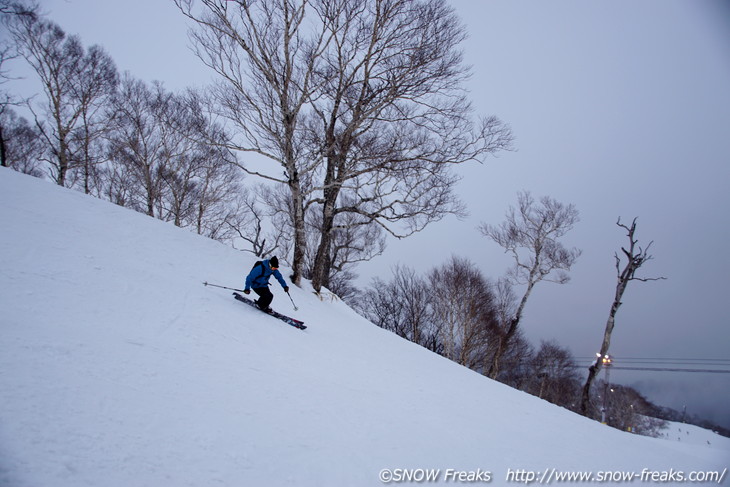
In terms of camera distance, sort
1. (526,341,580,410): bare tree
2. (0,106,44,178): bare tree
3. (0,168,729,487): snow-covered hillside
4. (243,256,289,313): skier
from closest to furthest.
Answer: (0,168,729,487): snow-covered hillside
(243,256,289,313): skier
(0,106,44,178): bare tree
(526,341,580,410): bare tree

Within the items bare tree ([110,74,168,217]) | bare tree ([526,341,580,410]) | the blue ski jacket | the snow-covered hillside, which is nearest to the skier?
the blue ski jacket

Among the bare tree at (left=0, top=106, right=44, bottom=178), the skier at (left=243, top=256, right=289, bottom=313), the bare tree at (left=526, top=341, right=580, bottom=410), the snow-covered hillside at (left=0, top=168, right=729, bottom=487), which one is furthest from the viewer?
the bare tree at (left=526, top=341, right=580, bottom=410)

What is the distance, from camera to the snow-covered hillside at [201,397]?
2.16 meters

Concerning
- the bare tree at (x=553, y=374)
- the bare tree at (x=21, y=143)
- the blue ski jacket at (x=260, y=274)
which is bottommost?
the bare tree at (x=553, y=374)

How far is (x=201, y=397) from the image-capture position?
3.05 m

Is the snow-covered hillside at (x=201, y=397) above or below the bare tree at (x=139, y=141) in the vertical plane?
below

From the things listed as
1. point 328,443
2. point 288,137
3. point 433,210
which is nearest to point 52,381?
point 328,443

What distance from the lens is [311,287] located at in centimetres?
1177

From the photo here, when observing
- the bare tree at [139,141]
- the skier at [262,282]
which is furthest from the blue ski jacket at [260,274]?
the bare tree at [139,141]

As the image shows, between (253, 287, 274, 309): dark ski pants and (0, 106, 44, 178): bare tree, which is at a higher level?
(0, 106, 44, 178): bare tree

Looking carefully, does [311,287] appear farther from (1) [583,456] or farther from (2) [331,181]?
(1) [583,456]

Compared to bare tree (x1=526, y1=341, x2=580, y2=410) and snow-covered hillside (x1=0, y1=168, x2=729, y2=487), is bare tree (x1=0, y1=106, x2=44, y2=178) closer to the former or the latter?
snow-covered hillside (x1=0, y1=168, x2=729, y2=487)

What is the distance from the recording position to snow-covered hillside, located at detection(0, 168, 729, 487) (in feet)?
7.09

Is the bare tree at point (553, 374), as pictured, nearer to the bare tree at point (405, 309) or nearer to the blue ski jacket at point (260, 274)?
the bare tree at point (405, 309)
